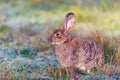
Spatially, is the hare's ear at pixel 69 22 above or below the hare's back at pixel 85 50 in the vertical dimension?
above

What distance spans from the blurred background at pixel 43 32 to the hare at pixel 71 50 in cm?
15

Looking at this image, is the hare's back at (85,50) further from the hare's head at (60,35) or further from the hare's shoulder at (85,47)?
the hare's head at (60,35)

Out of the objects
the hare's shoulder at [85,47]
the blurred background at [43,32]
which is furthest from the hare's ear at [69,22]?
the blurred background at [43,32]

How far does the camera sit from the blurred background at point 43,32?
722cm

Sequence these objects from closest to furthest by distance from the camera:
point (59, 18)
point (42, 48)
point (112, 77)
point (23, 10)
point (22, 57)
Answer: point (112, 77), point (22, 57), point (42, 48), point (59, 18), point (23, 10)

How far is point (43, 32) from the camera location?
10234 mm

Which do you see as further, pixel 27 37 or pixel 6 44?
pixel 27 37

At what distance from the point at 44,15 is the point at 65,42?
5172mm

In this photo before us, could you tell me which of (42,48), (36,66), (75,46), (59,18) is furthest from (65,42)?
(59,18)

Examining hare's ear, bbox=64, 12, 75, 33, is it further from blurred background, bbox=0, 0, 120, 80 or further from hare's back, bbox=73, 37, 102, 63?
blurred background, bbox=0, 0, 120, 80

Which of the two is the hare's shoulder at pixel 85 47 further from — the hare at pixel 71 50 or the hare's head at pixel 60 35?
the hare's head at pixel 60 35

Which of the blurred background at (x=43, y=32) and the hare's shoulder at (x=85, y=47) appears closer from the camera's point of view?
the hare's shoulder at (x=85, y=47)

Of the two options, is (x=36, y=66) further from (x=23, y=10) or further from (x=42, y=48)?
(x=23, y=10)

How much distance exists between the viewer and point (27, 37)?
9.60 m
